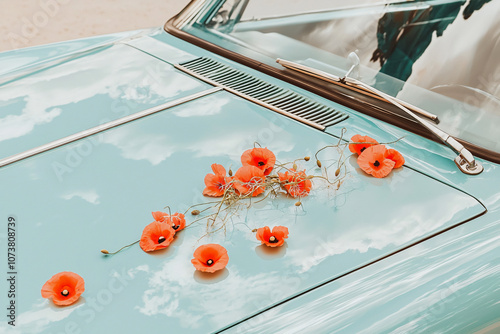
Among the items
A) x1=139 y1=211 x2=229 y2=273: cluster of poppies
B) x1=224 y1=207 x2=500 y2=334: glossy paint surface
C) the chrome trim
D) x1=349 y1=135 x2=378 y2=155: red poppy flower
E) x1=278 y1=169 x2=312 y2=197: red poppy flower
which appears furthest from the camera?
the chrome trim

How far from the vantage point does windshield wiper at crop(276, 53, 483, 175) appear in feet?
5.00

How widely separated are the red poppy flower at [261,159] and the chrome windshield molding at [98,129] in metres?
0.42

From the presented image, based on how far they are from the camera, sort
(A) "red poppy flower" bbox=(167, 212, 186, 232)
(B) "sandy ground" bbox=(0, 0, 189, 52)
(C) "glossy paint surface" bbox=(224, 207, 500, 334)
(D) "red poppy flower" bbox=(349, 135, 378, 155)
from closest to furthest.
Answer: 1. (C) "glossy paint surface" bbox=(224, 207, 500, 334)
2. (A) "red poppy flower" bbox=(167, 212, 186, 232)
3. (D) "red poppy flower" bbox=(349, 135, 378, 155)
4. (B) "sandy ground" bbox=(0, 0, 189, 52)

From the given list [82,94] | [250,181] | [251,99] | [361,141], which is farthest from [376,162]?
[82,94]

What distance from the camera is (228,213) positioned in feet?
4.79

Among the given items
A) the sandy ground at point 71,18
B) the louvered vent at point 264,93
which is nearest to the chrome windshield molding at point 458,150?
the louvered vent at point 264,93

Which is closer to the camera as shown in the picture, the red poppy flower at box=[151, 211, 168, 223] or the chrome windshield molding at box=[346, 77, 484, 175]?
the red poppy flower at box=[151, 211, 168, 223]

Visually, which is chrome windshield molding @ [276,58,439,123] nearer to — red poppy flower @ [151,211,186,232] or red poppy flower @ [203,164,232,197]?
red poppy flower @ [203,164,232,197]

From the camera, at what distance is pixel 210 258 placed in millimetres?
1294

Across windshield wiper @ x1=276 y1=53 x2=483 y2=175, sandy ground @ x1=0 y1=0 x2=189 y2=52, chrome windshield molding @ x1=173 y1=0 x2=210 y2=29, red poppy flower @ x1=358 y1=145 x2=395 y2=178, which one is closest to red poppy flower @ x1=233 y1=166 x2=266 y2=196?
red poppy flower @ x1=358 y1=145 x2=395 y2=178

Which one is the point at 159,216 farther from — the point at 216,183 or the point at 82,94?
the point at 82,94

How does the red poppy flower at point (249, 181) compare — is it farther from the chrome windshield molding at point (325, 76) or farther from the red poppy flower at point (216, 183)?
the chrome windshield molding at point (325, 76)

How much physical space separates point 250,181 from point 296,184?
0.12m

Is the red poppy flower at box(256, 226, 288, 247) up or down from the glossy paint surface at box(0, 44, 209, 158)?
up
